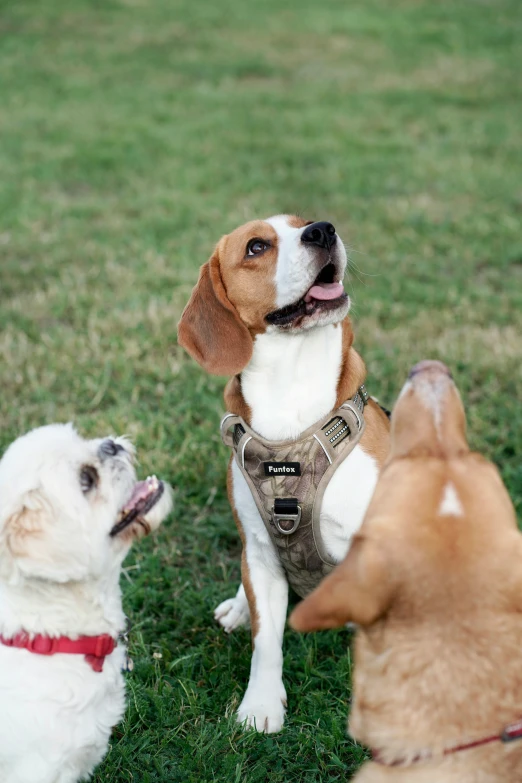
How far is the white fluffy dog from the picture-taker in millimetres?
2533

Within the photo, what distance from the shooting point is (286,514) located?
3.42 m

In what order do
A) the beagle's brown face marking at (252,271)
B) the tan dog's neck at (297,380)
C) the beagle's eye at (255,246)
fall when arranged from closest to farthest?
the tan dog's neck at (297,380)
the beagle's brown face marking at (252,271)
the beagle's eye at (255,246)

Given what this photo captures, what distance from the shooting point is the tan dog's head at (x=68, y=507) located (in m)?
2.49

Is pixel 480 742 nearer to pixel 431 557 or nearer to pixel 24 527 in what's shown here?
pixel 431 557

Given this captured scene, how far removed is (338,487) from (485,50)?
528 inches

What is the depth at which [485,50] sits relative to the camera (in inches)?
581

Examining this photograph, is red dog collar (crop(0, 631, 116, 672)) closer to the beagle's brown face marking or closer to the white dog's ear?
the white dog's ear

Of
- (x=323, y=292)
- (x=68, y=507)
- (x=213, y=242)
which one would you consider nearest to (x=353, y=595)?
(x=68, y=507)

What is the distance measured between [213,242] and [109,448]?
502 cm

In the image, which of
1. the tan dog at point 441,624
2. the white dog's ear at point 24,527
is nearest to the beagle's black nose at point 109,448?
the white dog's ear at point 24,527

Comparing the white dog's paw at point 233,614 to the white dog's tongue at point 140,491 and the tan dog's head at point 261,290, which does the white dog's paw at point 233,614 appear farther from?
the white dog's tongue at point 140,491

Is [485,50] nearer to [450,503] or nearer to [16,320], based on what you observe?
[16,320]

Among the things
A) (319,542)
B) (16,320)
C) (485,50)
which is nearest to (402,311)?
(16,320)

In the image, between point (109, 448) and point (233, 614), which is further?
point (233, 614)
